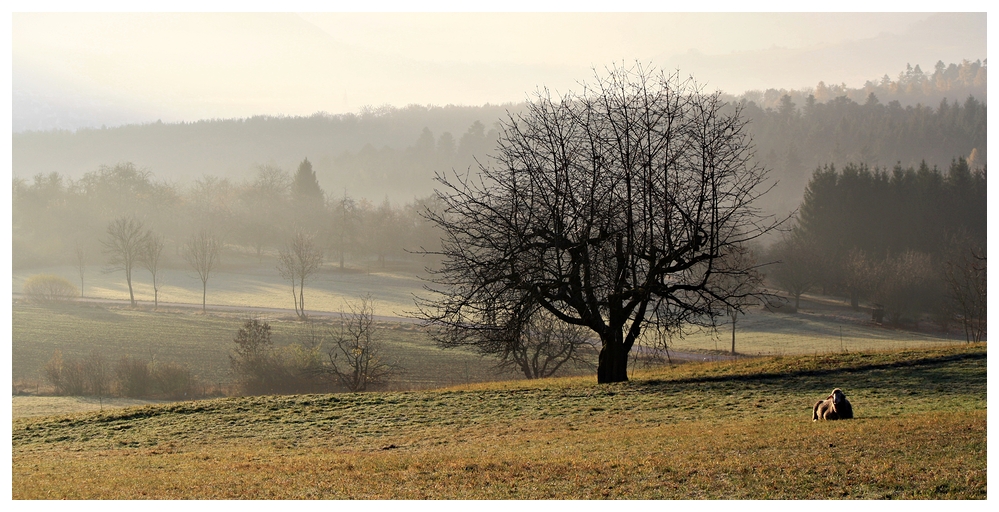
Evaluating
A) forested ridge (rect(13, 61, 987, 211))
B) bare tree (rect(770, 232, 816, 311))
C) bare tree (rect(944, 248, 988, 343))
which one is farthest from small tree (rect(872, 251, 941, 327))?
forested ridge (rect(13, 61, 987, 211))

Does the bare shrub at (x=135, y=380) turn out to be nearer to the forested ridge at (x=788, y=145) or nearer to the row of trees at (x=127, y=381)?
the row of trees at (x=127, y=381)

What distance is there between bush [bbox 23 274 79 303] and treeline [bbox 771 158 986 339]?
66.7m

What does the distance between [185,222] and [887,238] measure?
8749 cm

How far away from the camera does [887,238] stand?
8044 cm

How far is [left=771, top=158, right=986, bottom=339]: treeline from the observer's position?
64.2 m

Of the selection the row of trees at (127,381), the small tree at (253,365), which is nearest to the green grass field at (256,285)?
the small tree at (253,365)

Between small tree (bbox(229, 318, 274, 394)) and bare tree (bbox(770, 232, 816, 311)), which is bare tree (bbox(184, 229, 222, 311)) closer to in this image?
small tree (bbox(229, 318, 274, 394))

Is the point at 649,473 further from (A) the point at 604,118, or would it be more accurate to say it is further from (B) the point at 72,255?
(B) the point at 72,255

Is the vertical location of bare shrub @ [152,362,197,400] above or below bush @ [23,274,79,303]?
below

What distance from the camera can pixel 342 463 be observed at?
12.0 meters

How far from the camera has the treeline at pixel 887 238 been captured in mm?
64250

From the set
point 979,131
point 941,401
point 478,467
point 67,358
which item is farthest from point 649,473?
point 979,131

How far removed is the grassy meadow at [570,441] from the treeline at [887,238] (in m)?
45.1

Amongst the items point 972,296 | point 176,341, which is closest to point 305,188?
point 176,341
